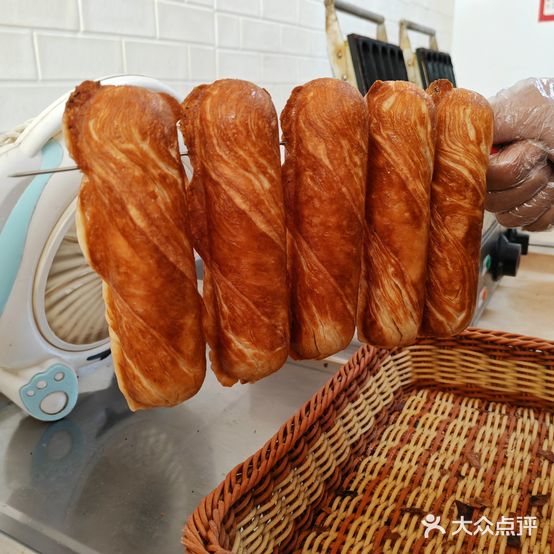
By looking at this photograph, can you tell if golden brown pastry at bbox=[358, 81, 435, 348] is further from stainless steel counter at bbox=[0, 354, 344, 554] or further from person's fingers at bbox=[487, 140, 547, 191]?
stainless steel counter at bbox=[0, 354, 344, 554]

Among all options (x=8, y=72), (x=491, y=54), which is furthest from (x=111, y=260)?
(x=491, y=54)

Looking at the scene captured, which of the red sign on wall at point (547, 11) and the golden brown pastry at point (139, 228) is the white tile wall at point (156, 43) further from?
the red sign on wall at point (547, 11)

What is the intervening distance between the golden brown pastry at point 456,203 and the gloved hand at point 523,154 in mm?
165

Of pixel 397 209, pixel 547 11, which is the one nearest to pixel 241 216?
pixel 397 209

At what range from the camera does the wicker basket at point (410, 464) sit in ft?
2.97

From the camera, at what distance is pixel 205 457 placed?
1093 millimetres

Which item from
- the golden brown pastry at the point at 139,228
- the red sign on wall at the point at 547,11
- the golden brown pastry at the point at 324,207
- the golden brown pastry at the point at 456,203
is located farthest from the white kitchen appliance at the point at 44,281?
the red sign on wall at the point at 547,11

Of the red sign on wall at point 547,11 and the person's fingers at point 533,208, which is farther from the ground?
the red sign on wall at point 547,11

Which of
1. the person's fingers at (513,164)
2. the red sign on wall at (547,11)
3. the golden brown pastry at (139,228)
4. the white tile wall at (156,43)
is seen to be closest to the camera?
the golden brown pastry at (139,228)

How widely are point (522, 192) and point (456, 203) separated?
0.23 metres

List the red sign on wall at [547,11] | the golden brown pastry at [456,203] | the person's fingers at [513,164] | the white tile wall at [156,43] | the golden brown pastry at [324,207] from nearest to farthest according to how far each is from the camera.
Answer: the golden brown pastry at [324,207] → the golden brown pastry at [456,203] → the person's fingers at [513,164] → the white tile wall at [156,43] → the red sign on wall at [547,11]

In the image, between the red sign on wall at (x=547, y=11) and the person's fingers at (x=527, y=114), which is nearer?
the person's fingers at (x=527, y=114)

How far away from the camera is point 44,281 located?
38.7 inches

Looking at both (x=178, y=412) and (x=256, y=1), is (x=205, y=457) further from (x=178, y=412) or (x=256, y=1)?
(x=256, y=1)
